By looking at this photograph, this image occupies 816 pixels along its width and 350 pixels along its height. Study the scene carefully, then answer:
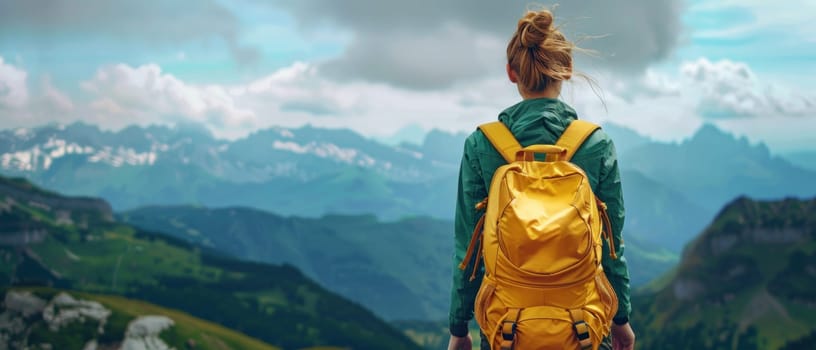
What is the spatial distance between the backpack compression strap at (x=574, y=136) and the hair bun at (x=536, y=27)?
0.91 metres

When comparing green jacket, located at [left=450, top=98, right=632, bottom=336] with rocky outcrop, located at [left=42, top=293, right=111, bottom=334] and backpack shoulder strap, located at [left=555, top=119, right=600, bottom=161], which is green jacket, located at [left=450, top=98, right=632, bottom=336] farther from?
rocky outcrop, located at [left=42, top=293, right=111, bottom=334]

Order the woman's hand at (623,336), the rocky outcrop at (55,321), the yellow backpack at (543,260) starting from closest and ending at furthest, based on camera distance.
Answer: the yellow backpack at (543,260)
the woman's hand at (623,336)
the rocky outcrop at (55,321)

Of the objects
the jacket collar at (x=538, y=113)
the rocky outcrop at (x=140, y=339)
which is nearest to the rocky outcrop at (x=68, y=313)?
the rocky outcrop at (x=140, y=339)

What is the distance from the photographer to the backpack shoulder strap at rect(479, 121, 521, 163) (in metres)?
6.91

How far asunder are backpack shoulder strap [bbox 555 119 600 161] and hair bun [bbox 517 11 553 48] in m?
0.91

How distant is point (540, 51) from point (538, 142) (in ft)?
3.04

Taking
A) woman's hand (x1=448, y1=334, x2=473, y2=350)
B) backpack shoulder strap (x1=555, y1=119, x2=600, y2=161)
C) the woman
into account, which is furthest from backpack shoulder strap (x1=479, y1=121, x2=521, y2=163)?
woman's hand (x1=448, y1=334, x2=473, y2=350)

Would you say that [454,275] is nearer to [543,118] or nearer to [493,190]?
[493,190]

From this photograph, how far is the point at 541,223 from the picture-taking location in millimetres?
6254

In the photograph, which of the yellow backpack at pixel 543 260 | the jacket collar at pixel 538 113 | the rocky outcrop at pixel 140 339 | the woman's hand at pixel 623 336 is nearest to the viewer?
the yellow backpack at pixel 543 260

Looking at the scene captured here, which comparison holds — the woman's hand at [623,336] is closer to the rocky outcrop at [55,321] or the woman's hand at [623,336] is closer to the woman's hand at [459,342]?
the woman's hand at [459,342]

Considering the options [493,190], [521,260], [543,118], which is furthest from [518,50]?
[521,260]

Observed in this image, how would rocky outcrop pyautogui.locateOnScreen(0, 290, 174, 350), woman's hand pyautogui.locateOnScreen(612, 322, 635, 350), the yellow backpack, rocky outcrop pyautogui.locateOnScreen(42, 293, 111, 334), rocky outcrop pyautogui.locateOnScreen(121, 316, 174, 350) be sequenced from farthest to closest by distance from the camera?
rocky outcrop pyautogui.locateOnScreen(42, 293, 111, 334) → rocky outcrop pyautogui.locateOnScreen(0, 290, 174, 350) → rocky outcrop pyautogui.locateOnScreen(121, 316, 174, 350) → woman's hand pyautogui.locateOnScreen(612, 322, 635, 350) → the yellow backpack

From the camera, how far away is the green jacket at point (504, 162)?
7.04 metres
